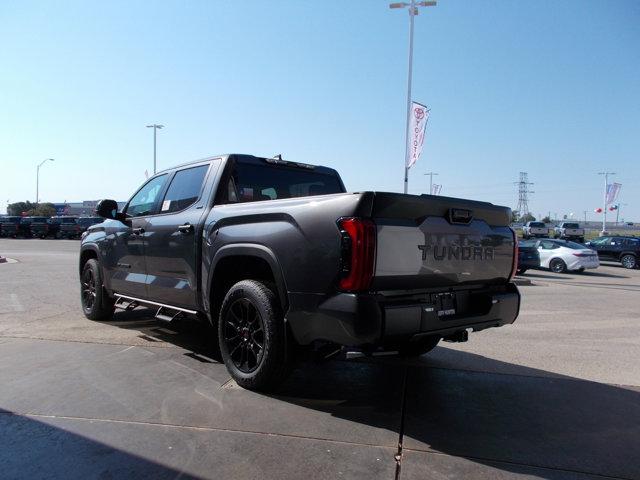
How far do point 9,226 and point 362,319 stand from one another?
45.0m

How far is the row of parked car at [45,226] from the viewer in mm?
40156

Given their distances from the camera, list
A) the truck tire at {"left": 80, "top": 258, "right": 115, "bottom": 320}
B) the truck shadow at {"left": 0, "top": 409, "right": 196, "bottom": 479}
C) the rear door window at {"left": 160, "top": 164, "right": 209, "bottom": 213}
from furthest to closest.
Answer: the truck tire at {"left": 80, "top": 258, "right": 115, "bottom": 320}, the rear door window at {"left": 160, "top": 164, "right": 209, "bottom": 213}, the truck shadow at {"left": 0, "top": 409, "right": 196, "bottom": 479}

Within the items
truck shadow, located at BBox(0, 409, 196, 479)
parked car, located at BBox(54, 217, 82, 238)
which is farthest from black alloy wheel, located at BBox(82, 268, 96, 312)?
parked car, located at BBox(54, 217, 82, 238)

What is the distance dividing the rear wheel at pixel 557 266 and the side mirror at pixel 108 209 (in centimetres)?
1963

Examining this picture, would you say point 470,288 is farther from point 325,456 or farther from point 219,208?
point 219,208

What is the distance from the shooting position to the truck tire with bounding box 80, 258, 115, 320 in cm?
688

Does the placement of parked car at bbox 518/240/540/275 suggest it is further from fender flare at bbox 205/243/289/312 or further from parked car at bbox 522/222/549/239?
parked car at bbox 522/222/549/239

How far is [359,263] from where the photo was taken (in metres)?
3.37

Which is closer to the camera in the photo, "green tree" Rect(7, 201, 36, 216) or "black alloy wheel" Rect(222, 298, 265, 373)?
"black alloy wheel" Rect(222, 298, 265, 373)

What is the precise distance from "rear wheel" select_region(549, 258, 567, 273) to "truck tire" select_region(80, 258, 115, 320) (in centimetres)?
1921

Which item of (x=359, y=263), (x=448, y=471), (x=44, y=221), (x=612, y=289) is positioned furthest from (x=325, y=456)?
(x=44, y=221)

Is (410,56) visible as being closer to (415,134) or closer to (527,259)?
(415,134)

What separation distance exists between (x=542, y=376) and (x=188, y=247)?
12.3 ft

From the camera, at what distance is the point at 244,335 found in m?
4.33
